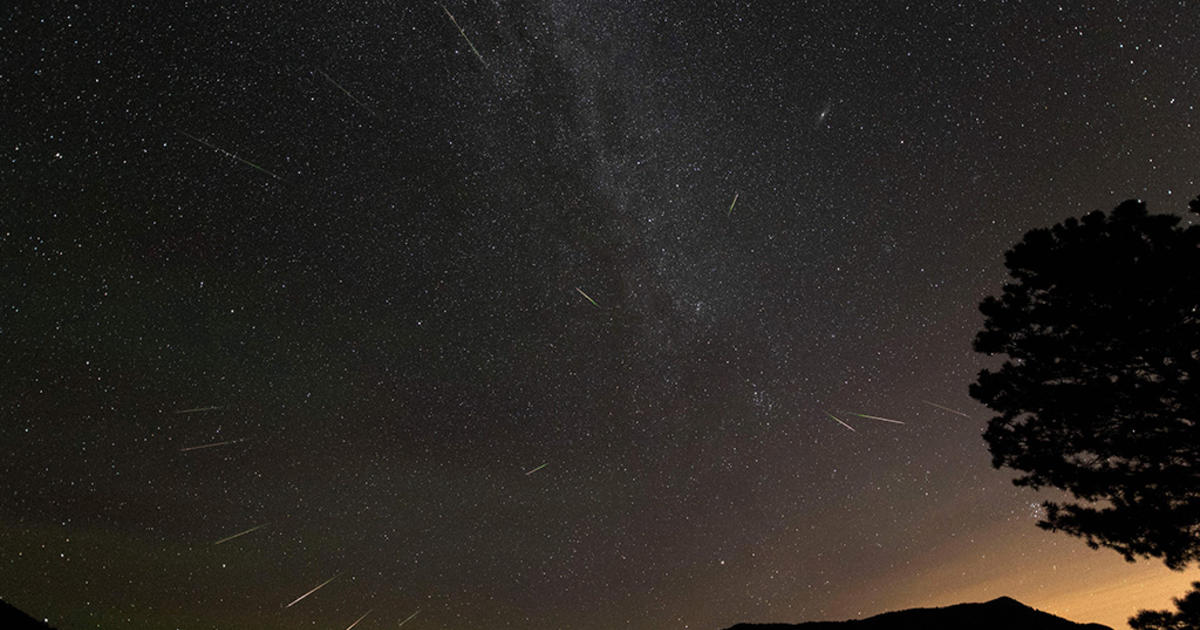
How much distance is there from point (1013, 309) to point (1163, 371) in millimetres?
2476

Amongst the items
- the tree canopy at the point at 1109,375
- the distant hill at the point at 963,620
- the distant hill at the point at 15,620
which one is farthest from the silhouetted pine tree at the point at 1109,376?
the distant hill at the point at 15,620

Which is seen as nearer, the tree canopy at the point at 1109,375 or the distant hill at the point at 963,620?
the tree canopy at the point at 1109,375

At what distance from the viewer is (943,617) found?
12820 mm

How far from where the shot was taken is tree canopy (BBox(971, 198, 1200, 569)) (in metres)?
10.0

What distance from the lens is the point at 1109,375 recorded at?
10.8 m

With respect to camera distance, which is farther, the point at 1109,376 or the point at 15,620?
the point at 1109,376

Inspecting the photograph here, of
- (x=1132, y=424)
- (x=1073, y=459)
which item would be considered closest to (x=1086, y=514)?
(x=1073, y=459)

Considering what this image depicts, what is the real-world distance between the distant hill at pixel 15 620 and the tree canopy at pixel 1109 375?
15658mm

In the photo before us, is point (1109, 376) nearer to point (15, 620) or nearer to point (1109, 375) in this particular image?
point (1109, 375)

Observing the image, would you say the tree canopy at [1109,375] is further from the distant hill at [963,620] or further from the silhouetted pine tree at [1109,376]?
the distant hill at [963,620]

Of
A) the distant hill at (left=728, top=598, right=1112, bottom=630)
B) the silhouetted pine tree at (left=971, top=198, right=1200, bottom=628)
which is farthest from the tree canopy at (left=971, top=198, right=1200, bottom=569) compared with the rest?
the distant hill at (left=728, top=598, right=1112, bottom=630)

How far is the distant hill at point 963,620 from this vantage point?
12383 millimetres

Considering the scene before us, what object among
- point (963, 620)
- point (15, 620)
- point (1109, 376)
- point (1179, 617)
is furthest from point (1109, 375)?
point (15, 620)

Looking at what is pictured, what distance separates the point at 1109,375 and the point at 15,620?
56.3 ft
